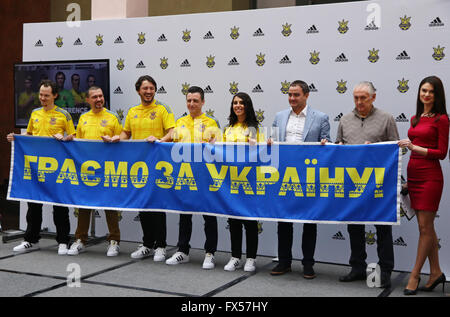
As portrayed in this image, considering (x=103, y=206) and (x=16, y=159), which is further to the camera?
(x=16, y=159)

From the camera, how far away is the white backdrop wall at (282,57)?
528 cm

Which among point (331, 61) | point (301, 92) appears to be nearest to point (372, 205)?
point (301, 92)

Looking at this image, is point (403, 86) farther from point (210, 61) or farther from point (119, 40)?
point (119, 40)

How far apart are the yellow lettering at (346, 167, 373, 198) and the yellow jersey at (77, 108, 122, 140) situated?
8.51 feet

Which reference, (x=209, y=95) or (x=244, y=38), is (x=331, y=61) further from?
(x=209, y=95)

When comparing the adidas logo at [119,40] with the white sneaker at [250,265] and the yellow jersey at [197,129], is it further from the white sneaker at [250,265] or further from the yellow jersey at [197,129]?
the white sneaker at [250,265]

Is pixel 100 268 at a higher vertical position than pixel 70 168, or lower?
lower

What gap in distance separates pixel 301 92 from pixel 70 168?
2682 millimetres

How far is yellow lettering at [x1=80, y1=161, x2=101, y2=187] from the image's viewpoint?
5750 millimetres

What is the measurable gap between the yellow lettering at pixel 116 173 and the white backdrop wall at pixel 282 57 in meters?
1.05

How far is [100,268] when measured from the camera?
525 cm

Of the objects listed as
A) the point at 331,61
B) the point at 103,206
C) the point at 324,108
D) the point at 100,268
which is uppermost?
the point at 331,61

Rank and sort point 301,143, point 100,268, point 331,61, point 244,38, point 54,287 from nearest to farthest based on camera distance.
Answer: point 54,287
point 301,143
point 100,268
point 331,61
point 244,38

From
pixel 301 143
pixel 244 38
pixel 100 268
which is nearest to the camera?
pixel 301 143
